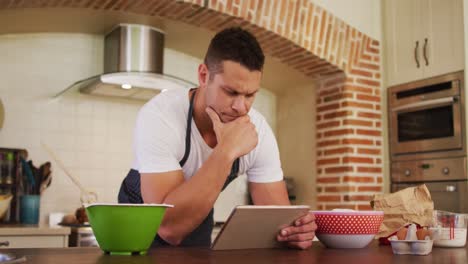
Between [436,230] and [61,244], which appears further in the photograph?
[61,244]

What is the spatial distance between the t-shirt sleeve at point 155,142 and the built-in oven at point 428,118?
2424mm

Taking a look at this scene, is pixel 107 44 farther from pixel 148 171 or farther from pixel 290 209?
pixel 290 209

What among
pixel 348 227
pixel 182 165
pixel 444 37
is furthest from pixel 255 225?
pixel 444 37

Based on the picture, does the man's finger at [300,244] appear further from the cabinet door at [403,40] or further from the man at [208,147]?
the cabinet door at [403,40]

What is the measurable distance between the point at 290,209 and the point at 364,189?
2.73m

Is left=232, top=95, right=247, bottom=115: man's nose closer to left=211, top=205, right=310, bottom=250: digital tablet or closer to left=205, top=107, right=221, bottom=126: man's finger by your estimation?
left=205, top=107, right=221, bottom=126: man's finger

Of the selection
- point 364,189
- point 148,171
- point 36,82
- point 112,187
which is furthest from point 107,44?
point 148,171

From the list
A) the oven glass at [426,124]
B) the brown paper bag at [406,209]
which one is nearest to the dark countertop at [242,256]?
the brown paper bag at [406,209]

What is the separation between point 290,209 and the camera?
150cm

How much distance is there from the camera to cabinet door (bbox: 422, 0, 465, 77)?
12.1ft

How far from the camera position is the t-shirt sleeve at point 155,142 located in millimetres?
1719

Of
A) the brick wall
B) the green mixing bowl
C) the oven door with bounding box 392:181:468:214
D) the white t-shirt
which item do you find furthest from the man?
the oven door with bounding box 392:181:468:214

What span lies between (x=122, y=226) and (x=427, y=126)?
302cm

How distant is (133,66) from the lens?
3781 mm
